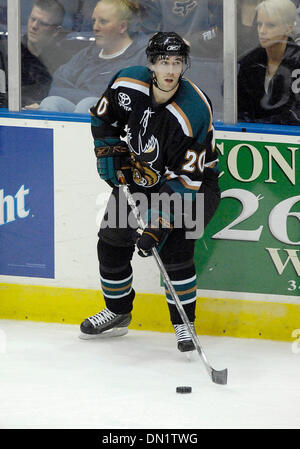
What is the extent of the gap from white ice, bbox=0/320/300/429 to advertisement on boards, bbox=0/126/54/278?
26 cm

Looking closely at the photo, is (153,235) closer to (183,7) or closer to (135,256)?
(135,256)

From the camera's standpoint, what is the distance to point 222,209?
3.80m

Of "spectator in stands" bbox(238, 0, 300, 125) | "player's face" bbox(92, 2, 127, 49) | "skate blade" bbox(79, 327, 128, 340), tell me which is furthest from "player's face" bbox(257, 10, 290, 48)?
"skate blade" bbox(79, 327, 128, 340)

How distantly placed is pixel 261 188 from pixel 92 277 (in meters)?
0.80

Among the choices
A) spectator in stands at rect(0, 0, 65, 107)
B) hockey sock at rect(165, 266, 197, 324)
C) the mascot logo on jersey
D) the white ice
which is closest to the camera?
the white ice

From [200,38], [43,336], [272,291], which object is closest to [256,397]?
[272,291]

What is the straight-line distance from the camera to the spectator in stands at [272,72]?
145 inches

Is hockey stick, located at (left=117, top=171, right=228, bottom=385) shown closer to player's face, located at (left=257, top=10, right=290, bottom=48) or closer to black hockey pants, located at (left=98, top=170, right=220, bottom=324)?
black hockey pants, located at (left=98, top=170, right=220, bottom=324)

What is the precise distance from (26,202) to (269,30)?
1.22 meters

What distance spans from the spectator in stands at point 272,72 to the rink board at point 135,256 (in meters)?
0.11

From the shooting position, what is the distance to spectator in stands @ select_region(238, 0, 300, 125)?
369 centimetres

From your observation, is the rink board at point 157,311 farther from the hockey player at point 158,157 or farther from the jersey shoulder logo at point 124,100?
the jersey shoulder logo at point 124,100

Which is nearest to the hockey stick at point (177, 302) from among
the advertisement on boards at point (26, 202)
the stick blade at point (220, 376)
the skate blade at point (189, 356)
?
the stick blade at point (220, 376)
